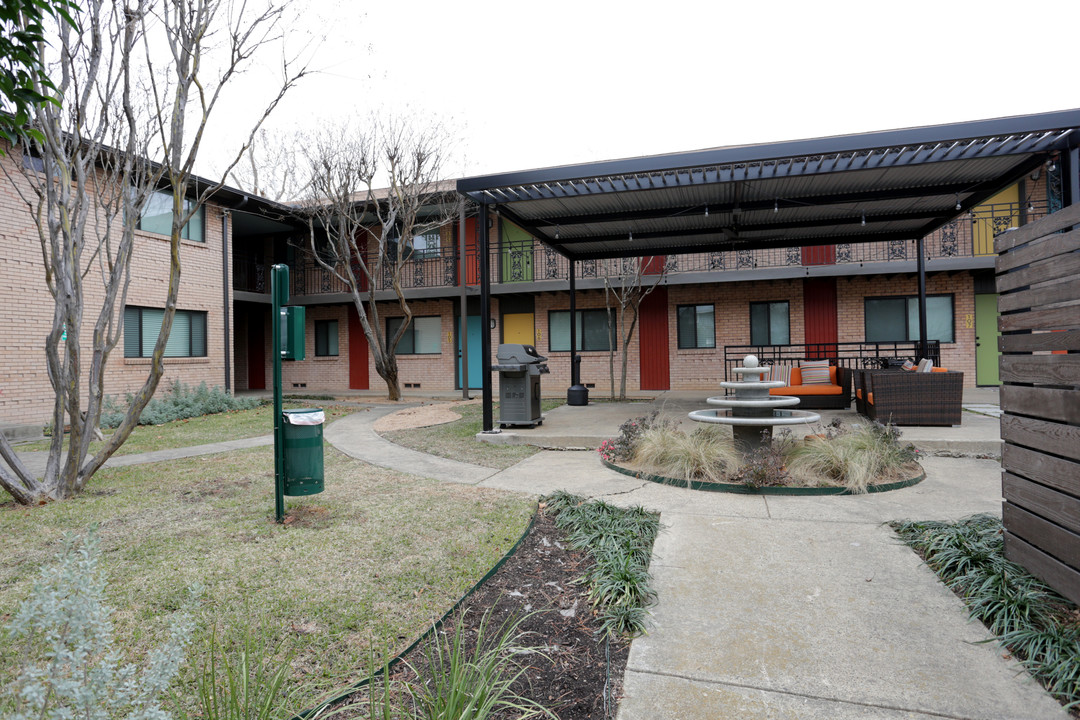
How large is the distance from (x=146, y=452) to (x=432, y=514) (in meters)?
5.53

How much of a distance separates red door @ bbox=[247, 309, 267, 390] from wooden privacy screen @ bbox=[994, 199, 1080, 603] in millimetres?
21899

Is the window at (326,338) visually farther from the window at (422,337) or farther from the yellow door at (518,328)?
the yellow door at (518,328)

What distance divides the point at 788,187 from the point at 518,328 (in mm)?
11401

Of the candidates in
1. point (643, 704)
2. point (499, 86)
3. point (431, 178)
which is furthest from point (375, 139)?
point (643, 704)

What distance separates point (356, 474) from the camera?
6.47m

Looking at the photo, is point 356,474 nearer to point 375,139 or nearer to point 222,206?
point 375,139

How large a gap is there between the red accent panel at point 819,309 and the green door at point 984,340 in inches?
138

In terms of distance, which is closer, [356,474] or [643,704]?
[643,704]

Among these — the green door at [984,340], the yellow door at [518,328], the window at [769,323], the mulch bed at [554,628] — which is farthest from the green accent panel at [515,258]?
the mulch bed at [554,628]

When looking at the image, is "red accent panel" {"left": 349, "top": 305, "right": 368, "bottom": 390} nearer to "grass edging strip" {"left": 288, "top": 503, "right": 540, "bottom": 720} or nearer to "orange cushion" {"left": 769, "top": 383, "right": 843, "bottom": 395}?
"orange cushion" {"left": 769, "top": 383, "right": 843, "bottom": 395}

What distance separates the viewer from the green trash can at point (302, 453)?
4.64 metres

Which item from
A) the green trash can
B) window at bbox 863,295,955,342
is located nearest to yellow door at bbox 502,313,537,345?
window at bbox 863,295,955,342

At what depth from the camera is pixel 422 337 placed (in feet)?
65.1

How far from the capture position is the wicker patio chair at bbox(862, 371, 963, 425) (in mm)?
7734
